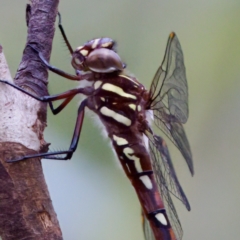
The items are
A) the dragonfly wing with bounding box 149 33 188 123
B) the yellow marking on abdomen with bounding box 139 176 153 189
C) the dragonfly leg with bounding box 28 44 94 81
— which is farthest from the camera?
the yellow marking on abdomen with bounding box 139 176 153 189

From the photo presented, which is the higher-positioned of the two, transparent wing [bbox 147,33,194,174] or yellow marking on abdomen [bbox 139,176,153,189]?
transparent wing [bbox 147,33,194,174]

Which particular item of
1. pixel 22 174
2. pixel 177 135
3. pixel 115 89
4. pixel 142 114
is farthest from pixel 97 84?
pixel 22 174

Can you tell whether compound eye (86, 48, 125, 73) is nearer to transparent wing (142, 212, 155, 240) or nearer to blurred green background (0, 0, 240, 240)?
transparent wing (142, 212, 155, 240)

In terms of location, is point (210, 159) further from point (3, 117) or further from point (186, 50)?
point (3, 117)

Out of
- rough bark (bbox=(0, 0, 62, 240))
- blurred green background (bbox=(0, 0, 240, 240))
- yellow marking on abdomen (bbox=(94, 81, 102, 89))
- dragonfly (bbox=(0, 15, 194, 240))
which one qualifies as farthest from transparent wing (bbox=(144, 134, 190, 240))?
blurred green background (bbox=(0, 0, 240, 240))

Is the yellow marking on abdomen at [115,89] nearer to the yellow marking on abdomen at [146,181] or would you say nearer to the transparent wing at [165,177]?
the transparent wing at [165,177]

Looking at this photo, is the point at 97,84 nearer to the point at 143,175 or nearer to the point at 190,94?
the point at 143,175

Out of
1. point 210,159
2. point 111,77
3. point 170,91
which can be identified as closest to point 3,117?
point 111,77

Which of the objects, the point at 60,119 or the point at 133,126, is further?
the point at 60,119
